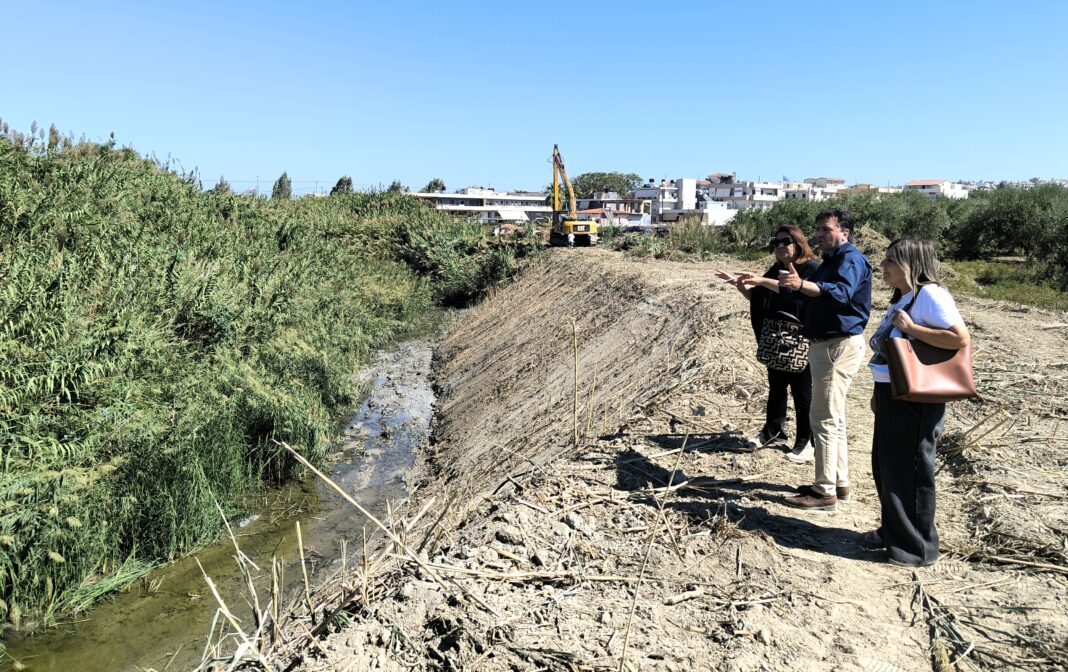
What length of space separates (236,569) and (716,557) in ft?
18.9

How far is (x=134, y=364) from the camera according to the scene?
9.31m

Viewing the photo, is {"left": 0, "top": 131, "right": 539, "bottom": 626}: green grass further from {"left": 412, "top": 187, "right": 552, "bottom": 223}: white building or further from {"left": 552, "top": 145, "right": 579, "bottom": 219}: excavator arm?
{"left": 412, "top": 187, "right": 552, "bottom": 223}: white building

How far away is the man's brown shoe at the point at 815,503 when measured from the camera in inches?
204

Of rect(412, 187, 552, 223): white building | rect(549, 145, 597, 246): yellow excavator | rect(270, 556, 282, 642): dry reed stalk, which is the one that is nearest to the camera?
rect(270, 556, 282, 642): dry reed stalk

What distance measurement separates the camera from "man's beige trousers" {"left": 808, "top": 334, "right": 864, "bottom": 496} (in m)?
5.03

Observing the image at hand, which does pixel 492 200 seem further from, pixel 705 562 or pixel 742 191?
pixel 705 562

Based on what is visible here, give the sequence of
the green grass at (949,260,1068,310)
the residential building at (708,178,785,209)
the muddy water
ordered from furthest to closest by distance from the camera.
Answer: the residential building at (708,178,785,209), the green grass at (949,260,1068,310), the muddy water

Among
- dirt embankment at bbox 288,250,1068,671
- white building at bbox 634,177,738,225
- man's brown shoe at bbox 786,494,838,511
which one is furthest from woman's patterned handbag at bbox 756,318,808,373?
white building at bbox 634,177,738,225

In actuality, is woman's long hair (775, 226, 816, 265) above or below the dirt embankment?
above

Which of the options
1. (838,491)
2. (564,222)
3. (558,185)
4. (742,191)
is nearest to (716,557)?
(838,491)

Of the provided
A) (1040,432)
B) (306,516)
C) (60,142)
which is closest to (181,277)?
(306,516)

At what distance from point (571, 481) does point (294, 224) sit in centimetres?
1769

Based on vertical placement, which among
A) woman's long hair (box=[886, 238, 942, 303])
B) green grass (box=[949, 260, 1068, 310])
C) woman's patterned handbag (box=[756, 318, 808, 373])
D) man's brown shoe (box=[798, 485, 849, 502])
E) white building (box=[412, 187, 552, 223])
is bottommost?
man's brown shoe (box=[798, 485, 849, 502])

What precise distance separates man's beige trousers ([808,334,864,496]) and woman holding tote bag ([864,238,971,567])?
451mm
